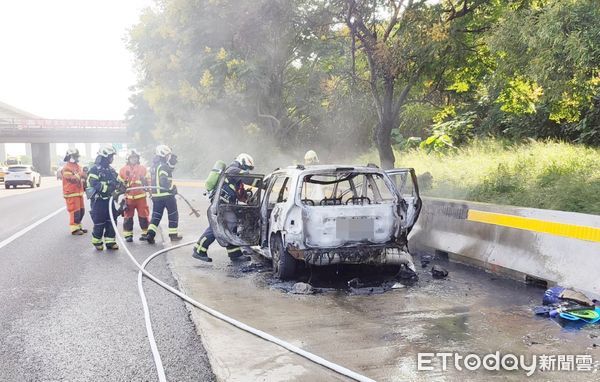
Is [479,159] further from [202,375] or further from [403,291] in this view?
[202,375]

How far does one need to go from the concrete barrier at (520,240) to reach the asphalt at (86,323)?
13.3 ft

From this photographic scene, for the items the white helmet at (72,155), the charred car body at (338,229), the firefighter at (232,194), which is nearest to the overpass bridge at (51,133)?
the white helmet at (72,155)

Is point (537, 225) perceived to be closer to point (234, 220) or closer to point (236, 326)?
point (236, 326)

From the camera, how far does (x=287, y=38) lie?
15.5 meters

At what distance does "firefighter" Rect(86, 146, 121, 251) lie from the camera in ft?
32.1

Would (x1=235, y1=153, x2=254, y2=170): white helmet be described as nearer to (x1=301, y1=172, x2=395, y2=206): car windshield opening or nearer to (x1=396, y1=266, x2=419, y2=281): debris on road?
(x1=301, y1=172, x2=395, y2=206): car windshield opening

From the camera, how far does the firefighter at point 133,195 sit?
36.5ft

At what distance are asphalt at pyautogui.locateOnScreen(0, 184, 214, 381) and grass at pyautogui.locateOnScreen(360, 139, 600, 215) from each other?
229 inches

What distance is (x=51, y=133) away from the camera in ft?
219

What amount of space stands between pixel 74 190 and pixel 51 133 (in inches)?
2402

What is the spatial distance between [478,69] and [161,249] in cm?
962

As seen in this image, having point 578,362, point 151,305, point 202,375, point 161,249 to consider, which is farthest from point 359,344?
point 161,249

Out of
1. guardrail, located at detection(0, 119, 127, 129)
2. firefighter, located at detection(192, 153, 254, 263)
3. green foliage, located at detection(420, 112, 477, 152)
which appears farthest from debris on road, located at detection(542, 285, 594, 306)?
guardrail, located at detection(0, 119, 127, 129)

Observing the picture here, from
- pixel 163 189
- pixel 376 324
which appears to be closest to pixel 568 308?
pixel 376 324
